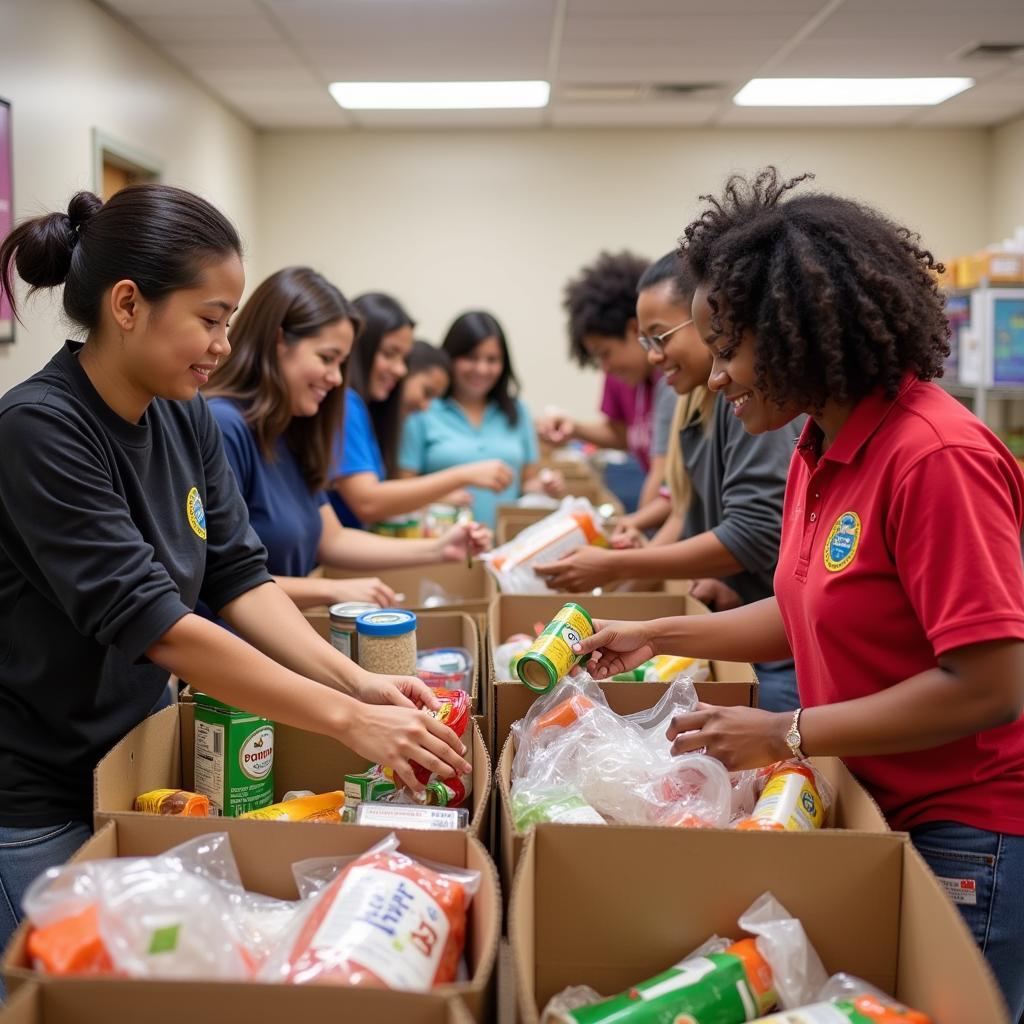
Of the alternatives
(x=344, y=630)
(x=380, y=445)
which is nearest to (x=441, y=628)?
(x=344, y=630)

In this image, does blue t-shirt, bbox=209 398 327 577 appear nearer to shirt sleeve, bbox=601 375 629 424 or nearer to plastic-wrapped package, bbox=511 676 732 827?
plastic-wrapped package, bbox=511 676 732 827

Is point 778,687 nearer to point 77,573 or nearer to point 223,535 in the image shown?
point 223,535

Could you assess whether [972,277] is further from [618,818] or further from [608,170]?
[618,818]

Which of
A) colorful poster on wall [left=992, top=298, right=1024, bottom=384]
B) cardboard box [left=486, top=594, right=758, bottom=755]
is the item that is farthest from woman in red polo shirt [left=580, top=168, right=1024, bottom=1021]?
colorful poster on wall [left=992, top=298, right=1024, bottom=384]

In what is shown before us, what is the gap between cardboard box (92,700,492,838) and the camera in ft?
4.25

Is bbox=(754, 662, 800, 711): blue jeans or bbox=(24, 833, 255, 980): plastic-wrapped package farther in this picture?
bbox=(754, 662, 800, 711): blue jeans

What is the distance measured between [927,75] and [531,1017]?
626 cm

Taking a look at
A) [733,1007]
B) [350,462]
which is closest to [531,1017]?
[733,1007]

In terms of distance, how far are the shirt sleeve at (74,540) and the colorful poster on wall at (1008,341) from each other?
5.27m

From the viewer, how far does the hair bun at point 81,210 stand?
55.6 inches

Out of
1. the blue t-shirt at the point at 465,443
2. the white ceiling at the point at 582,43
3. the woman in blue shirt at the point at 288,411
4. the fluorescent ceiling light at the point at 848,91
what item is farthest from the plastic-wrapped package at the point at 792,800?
the fluorescent ceiling light at the point at 848,91

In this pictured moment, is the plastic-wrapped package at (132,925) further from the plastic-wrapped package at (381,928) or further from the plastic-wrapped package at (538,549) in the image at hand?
the plastic-wrapped package at (538,549)

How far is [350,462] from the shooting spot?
3045 mm

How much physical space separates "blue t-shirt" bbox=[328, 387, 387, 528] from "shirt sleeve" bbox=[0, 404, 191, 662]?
169cm
